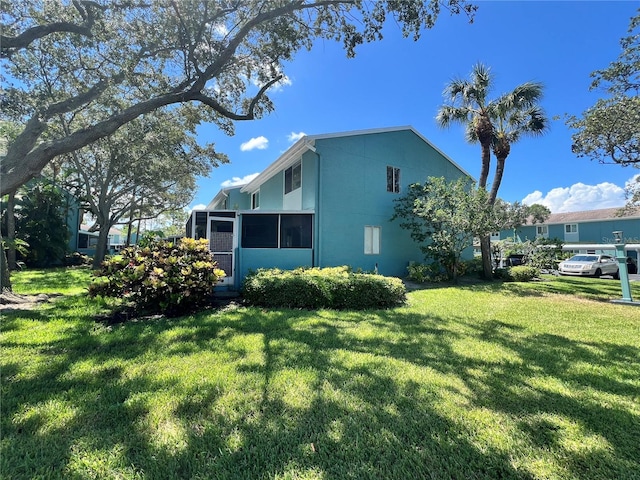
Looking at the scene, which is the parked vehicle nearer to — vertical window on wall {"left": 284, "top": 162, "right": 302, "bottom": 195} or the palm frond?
the palm frond

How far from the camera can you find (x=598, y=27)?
947 cm

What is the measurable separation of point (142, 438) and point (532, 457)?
320cm

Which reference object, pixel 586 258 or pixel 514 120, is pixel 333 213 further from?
pixel 586 258

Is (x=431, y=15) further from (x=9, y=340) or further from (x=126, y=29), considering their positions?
(x=9, y=340)

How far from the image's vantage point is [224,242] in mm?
11094

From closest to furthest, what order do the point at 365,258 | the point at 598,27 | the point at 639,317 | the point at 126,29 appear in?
the point at 639,317 < the point at 126,29 < the point at 598,27 < the point at 365,258

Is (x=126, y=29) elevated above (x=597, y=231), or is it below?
above

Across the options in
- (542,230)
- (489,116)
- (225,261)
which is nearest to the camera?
(225,261)

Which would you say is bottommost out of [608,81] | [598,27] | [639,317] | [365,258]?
[639,317]

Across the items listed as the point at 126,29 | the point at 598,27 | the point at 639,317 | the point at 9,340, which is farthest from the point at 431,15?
the point at 9,340

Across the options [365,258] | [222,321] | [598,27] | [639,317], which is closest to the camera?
[222,321]

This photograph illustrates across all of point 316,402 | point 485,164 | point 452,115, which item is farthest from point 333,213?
point 316,402

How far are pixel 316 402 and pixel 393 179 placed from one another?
43.1 feet

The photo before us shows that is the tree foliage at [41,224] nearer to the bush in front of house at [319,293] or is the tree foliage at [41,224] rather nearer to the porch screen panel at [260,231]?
the porch screen panel at [260,231]
